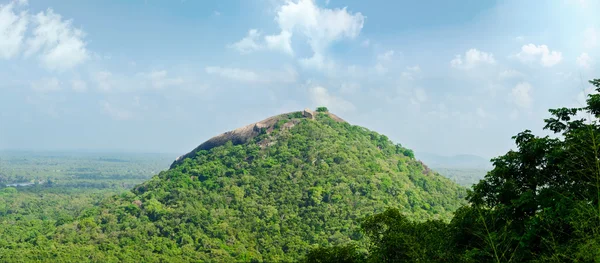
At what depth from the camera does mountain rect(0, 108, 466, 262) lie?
4234 centimetres

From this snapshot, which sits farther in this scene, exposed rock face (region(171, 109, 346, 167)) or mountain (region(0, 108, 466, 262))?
exposed rock face (region(171, 109, 346, 167))

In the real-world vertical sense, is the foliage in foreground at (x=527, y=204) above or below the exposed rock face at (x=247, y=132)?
below

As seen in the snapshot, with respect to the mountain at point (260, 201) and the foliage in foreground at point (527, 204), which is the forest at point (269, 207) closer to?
the mountain at point (260, 201)

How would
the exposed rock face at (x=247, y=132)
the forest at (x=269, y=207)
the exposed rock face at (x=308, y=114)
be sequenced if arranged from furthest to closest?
1. the exposed rock face at (x=308, y=114)
2. the exposed rock face at (x=247, y=132)
3. the forest at (x=269, y=207)

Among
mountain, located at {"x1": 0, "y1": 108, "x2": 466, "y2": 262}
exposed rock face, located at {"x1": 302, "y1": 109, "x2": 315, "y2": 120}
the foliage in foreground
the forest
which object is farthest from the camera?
exposed rock face, located at {"x1": 302, "y1": 109, "x2": 315, "y2": 120}

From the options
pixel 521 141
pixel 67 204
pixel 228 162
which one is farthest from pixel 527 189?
pixel 67 204

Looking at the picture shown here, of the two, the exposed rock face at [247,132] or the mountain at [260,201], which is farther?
the exposed rock face at [247,132]

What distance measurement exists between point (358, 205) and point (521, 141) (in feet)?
113

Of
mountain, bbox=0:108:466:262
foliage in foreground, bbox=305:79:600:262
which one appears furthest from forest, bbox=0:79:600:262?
foliage in foreground, bbox=305:79:600:262

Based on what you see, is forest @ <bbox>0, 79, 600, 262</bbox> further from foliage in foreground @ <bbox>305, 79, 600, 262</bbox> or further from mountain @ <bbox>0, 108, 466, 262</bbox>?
foliage in foreground @ <bbox>305, 79, 600, 262</bbox>

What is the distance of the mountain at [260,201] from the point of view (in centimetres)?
4234

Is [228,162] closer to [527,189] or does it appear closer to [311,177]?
[311,177]

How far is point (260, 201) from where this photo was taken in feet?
166

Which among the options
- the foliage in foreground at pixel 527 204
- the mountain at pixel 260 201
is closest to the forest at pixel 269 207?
the mountain at pixel 260 201
